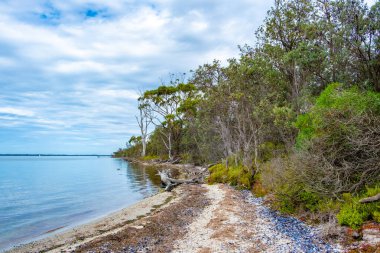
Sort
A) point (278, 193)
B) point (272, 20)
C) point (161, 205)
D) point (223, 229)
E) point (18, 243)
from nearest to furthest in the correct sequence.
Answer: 1. point (223, 229)
2. point (278, 193)
3. point (18, 243)
4. point (161, 205)
5. point (272, 20)

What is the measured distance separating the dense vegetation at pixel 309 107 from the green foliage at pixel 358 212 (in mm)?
29

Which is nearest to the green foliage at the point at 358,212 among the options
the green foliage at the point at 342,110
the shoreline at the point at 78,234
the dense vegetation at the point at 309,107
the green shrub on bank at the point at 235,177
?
the dense vegetation at the point at 309,107

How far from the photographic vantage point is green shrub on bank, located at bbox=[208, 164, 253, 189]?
836 inches

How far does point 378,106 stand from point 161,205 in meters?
13.8

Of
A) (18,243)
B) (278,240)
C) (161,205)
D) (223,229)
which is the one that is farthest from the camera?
(161,205)

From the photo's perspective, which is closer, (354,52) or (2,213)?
(354,52)

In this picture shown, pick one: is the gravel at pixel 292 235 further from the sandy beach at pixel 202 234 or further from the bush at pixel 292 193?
the bush at pixel 292 193

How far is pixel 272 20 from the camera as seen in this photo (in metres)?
21.9

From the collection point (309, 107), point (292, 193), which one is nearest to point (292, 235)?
point (292, 193)

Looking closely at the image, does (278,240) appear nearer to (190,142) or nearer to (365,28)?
(365,28)

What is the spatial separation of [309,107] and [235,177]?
9.16 meters

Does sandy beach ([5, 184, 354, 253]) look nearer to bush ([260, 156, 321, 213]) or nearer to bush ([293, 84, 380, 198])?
bush ([260, 156, 321, 213])

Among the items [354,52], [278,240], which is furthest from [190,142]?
[278,240]

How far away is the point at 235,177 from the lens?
23703 millimetres
